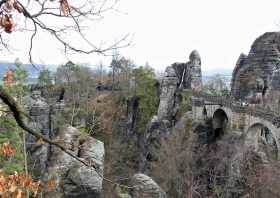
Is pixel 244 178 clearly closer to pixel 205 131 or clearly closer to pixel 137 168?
pixel 205 131

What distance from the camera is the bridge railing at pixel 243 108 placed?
24.2 m

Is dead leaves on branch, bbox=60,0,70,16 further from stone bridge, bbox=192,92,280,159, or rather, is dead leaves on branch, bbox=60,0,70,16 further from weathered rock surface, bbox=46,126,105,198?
stone bridge, bbox=192,92,280,159

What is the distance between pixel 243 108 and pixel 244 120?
0.79 meters

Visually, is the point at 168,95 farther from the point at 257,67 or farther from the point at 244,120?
the point at 244,120

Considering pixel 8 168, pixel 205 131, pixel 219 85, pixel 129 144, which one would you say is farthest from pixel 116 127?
pixel 219 85

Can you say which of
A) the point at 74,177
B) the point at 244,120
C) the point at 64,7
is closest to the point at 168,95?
the point at 244,120

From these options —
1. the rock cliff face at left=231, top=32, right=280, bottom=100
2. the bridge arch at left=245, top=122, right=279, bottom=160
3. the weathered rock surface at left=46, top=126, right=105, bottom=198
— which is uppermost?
the rock cliff face at left=231, top=32, right=280, bottom=100

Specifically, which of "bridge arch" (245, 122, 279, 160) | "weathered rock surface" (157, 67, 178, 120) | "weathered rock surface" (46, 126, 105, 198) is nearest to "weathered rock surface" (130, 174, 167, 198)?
"weathered rock surface" (46, 126, 105, 198)

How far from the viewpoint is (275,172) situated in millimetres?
19719

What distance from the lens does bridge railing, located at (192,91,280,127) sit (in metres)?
24.2

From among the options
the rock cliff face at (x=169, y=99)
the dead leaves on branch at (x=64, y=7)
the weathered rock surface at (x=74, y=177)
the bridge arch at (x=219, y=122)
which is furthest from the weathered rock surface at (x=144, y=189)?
the rock cliff face at (x=169, y=99)

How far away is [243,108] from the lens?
1109 inches

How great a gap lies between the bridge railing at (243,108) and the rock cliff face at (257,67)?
2.30 meters

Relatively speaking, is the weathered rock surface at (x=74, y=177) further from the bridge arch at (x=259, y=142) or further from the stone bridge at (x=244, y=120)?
the bridge arch at (x=259, y=142)
